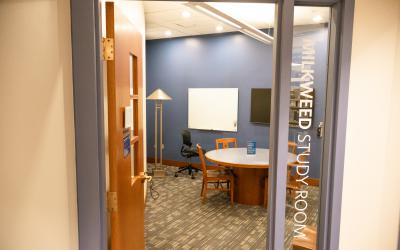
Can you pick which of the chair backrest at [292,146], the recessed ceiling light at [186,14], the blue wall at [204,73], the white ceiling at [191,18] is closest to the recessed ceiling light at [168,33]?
the white ceiling at [191,18]

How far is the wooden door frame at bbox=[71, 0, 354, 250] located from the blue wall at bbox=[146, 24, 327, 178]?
4.37 m

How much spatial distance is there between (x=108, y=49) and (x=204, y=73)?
194 inches

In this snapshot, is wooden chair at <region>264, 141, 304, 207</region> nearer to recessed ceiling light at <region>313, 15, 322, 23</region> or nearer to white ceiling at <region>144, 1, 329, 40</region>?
recessed ceiling light at <region>313, 15, 322, 23</region>

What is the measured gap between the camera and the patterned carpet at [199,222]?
318 centimetres

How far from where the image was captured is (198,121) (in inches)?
252

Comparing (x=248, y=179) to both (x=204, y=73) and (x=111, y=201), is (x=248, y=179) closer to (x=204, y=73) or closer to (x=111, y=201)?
(x=204, y=73)

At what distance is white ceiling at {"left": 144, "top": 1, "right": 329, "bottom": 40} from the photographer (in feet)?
13.4

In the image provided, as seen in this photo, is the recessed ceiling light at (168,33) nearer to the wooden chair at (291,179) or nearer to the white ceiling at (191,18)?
the white ceiling at (191,18)

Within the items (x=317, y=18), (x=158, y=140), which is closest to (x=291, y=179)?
(x=317, y=18)

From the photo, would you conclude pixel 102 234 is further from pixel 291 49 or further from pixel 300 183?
pixel 291 49

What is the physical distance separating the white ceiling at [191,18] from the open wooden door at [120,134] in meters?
2.01

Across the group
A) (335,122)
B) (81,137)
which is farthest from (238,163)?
(81,137)

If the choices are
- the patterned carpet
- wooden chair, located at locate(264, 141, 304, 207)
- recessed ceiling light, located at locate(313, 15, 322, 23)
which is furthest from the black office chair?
recessed ceiling light, located at locate(313, 15, 322, 23)

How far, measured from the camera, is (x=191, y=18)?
4848mm
